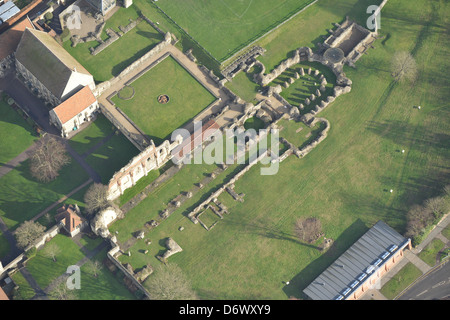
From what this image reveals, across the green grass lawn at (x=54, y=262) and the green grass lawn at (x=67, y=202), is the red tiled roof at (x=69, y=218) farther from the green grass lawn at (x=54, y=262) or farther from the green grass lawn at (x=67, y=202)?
the green grass lawn at (x=54, y=262)

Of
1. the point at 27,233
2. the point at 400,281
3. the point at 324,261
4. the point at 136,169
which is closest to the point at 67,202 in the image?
the point at 27,233

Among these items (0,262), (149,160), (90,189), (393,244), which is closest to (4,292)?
(0,262)

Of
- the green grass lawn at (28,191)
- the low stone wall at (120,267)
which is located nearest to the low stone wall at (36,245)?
the green grass lawn at (28,191)

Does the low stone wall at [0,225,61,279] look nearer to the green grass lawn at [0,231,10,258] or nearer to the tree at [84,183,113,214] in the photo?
the green grass lawn at [0,231,10,258]

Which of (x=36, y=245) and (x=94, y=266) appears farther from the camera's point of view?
(x=36, y=245)

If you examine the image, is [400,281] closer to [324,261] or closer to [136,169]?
[324,261]

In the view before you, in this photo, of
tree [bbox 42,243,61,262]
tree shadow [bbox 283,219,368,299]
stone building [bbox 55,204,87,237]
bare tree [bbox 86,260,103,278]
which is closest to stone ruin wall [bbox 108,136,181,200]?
stone building [bbox 55,204,87,237]

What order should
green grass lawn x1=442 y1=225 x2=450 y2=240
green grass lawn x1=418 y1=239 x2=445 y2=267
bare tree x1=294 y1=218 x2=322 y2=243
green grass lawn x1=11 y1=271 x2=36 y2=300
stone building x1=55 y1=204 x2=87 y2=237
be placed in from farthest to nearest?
green grass lawn x1=442 y1=225 x2=450 y2=240 → bare tree x1=294 y1=218 x2=322 y2=243 → green grass lawn x1=418 y1=239 x2=445 y2=267 → stone building x1=55 y1=204 x2=87 y2=237 → green grass lawn x1=11 y1=271 x2=36 y2=300
